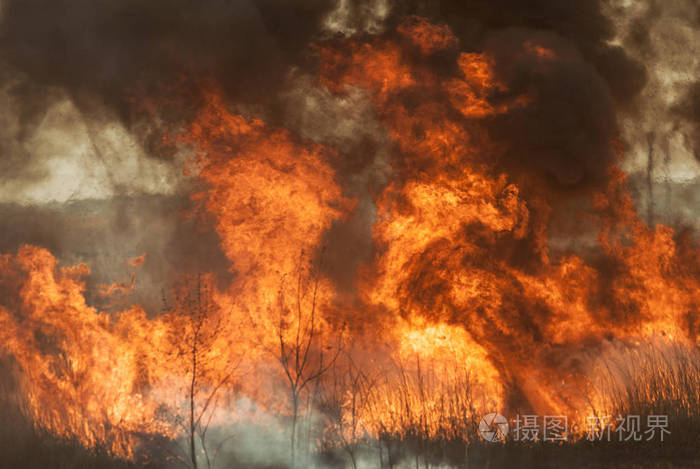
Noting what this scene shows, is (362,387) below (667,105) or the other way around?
below

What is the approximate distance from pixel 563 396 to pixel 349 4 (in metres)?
8.65

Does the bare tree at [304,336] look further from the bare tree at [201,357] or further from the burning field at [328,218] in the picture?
the bare tree at [201,357]

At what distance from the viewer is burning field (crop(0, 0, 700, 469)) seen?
12.0 meters

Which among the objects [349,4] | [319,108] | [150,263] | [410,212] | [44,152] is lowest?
[150,263]

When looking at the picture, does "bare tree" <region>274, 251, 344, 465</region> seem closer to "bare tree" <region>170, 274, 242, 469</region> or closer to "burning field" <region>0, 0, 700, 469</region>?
"burning field" <region>0, 0, 700, 469</region>

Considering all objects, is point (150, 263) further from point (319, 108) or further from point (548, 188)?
point (548, 188)

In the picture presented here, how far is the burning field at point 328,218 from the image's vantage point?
12.0m

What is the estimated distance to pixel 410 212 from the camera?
12875 millimetres

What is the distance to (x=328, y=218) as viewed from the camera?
13297 millimetres

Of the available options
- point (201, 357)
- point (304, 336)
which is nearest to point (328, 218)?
point (304, 336)

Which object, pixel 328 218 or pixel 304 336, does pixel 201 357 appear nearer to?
pixel 304 336

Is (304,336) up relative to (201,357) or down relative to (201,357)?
up

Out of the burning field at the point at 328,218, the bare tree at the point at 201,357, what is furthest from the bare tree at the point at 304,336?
the bare tree at the point at 201,357

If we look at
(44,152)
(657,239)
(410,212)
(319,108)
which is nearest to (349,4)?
(319,108)
